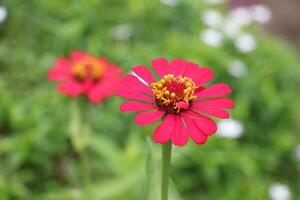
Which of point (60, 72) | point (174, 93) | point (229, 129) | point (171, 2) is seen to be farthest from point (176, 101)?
point (171, 2)

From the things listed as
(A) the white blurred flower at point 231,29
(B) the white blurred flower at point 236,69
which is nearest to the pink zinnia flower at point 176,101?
(B) the white blurred flower at point 236,69

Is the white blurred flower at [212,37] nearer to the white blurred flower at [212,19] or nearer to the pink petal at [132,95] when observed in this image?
the white blurred flower at [212,19]

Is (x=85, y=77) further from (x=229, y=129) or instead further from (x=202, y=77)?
(x=229, y=129)

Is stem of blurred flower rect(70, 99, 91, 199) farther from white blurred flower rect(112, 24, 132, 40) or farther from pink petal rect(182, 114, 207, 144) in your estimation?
white blurred flower rect(112, 24, 132, 40)

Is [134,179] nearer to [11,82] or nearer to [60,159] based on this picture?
[60,159]

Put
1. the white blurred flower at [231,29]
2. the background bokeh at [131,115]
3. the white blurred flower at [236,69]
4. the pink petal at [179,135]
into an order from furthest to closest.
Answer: the white blurred flower at [231,29], the white blurred flower at [236,69], the background bokeh at [131,115], the pink petal at [179,135]

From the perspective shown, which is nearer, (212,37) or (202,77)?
(202,77)
